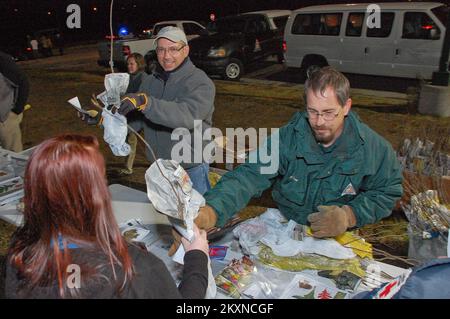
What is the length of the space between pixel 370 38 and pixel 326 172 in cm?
734

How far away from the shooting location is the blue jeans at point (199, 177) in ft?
10.2

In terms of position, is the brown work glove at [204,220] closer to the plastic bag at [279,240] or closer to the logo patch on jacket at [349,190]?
the plastic bag at [279,240]

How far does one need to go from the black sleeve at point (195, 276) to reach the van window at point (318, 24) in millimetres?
8467

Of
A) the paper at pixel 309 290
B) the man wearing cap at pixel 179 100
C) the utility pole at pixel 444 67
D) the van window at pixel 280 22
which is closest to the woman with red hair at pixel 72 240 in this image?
the paper at pixel 309 290

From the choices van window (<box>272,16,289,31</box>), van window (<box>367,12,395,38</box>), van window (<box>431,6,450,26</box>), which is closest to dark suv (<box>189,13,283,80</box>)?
van window (<box>272,16,289,31</box>)

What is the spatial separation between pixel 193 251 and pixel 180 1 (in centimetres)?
3854

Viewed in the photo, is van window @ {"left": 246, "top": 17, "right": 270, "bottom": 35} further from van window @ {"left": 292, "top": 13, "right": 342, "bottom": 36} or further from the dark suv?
van window @ {"left": 292, "top": 13, "right": 342, "bottom": 36}

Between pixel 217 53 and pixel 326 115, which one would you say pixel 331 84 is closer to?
pixel 326 115

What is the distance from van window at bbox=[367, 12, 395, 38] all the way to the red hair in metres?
8.39

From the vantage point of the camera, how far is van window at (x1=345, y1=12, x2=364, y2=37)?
8.71 meters

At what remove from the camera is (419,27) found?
7.99 meters

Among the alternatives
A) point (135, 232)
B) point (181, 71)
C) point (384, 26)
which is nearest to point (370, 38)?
point (384, 26)

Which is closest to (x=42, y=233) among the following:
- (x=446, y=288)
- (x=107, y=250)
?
(x=107, y=250)
